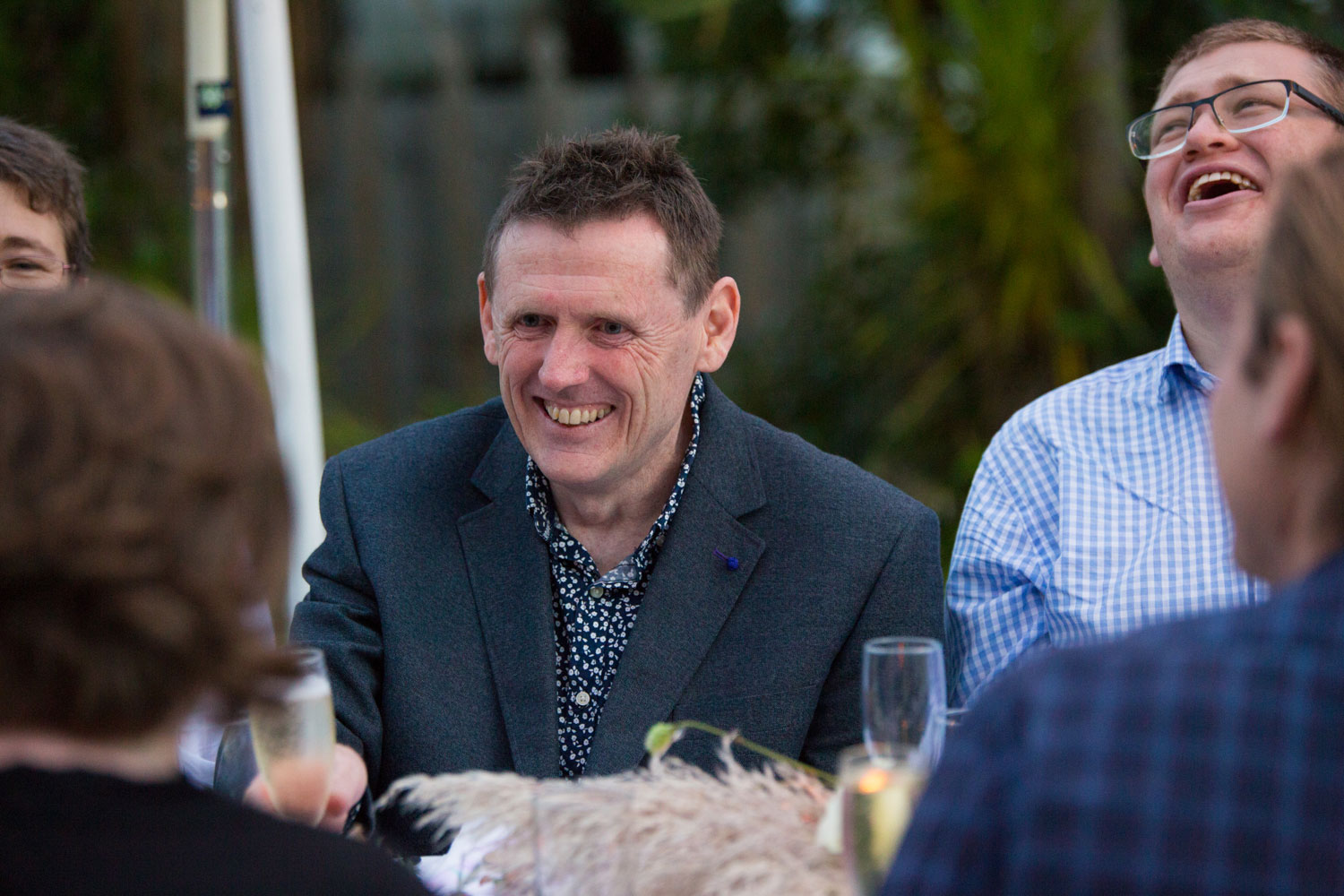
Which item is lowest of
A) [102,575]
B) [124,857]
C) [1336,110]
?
[124,857]

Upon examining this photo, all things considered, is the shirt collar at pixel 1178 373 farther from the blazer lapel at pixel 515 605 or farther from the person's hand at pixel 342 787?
the person's hand at pixel 342 787

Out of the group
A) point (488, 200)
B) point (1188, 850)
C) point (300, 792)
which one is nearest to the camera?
point (1188, 850)

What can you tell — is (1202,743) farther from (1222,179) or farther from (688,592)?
(1222,179)

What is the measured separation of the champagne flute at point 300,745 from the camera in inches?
49.6

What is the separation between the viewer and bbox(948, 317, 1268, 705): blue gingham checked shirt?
2096 millimetres

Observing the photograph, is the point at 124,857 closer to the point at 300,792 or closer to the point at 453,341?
the point at 300,792

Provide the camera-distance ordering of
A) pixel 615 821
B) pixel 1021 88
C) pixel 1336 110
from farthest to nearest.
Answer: pixel 1021 88 < pixel 1336 110 < pixel 615 821

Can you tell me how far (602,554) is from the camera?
7.32ft

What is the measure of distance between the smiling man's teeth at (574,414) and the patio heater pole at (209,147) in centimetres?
108

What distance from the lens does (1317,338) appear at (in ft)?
2.86

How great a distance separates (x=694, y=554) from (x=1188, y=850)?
53.3 inches

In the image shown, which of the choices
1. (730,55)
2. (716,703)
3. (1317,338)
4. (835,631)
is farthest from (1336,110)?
(730,55)

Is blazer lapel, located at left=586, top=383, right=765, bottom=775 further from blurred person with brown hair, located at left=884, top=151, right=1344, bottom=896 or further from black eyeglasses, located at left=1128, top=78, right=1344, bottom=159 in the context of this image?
blurred person with brown hair, located at left=884, top=151, right=1344, bottom=896

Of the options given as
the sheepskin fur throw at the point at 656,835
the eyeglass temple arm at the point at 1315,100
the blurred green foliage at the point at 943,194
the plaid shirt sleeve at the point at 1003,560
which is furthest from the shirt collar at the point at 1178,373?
the blurred green foliage at the point at 943,194
